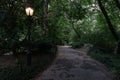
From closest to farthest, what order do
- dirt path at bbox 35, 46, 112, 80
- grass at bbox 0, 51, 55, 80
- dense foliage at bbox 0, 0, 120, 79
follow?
dirt path at bbox 35, 46, 112, 80
grass at bbox 0, 51, 55, 80
dense foliage at bbox 0, 0, 120, 79

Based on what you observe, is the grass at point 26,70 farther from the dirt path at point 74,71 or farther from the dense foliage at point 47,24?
the dense foliage at point 47,24

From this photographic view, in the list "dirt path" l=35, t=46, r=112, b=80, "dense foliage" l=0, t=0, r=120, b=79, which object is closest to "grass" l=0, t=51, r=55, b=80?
"dirt path" l=35, t=46, r=112, b=80

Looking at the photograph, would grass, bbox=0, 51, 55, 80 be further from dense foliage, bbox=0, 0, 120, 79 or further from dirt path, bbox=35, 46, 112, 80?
A: dense foliage, bbox=0, 0, 120, 79

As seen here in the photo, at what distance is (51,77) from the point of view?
26.5 ft

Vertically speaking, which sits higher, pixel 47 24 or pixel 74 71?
pixel 47 24

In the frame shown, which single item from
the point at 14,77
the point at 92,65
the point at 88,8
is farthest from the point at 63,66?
the point at 88,8

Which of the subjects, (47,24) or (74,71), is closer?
(74,71)

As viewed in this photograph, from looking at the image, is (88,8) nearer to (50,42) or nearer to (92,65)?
(50,42)

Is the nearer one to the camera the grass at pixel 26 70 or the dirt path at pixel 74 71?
the dirt path at pixel 74 71

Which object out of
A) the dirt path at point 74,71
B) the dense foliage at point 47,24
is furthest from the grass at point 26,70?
the dense foliage at point 47,24

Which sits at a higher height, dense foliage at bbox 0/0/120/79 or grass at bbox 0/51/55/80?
dense foliage at bbox 0/0/120/79

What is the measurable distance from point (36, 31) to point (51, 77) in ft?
16.7

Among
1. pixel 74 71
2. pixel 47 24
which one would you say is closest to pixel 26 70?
pixel 74 71

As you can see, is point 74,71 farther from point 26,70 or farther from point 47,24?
point 47,24
